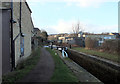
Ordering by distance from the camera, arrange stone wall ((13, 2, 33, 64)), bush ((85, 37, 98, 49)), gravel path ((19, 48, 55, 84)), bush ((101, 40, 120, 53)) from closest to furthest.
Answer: gravel path ((19, 48, 55, 84)), stone wall ((13, 2, 33, 64)), bush ((101, 40, 120, 53)), bush ((85, 37, 98, 49))

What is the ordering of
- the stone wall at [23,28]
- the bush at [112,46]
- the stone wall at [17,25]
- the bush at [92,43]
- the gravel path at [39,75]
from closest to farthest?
the gravel path at [39,75]
the stone wall at [17,25]
the stone wall at [23,28]
the bush at [112,46]
the bush at [92,43]

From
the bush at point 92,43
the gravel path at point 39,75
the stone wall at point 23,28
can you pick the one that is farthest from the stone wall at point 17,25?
the bush at point 92,43

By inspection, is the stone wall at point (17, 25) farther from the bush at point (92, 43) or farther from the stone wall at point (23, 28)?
the bush at point (92, 43)

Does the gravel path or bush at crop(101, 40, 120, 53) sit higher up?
bush at crop(101, 40, 120, 53)

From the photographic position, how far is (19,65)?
21.5 feet

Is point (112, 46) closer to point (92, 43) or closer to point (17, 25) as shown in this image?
point (92, 43)

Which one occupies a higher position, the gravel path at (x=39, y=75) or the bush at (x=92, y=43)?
the bush at (x=92, y=43)

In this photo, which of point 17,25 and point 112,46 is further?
point 112,46

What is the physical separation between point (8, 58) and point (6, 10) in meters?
2.78

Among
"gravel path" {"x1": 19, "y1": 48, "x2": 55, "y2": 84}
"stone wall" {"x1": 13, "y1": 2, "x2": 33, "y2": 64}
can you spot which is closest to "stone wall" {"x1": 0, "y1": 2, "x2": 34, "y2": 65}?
"stone wall" {"x1": 13, "y1": 2, "x2": 33, "y2": 64}

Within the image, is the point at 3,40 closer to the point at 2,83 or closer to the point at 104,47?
the point at 2,83

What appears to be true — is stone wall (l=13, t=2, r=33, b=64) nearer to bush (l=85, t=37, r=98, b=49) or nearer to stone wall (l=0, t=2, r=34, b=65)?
stone wall (l=0, t=2, r=34, b=65)

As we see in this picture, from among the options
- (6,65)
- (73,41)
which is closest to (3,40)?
(6,65)

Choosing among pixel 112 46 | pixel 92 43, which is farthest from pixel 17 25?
pixel 92 43
